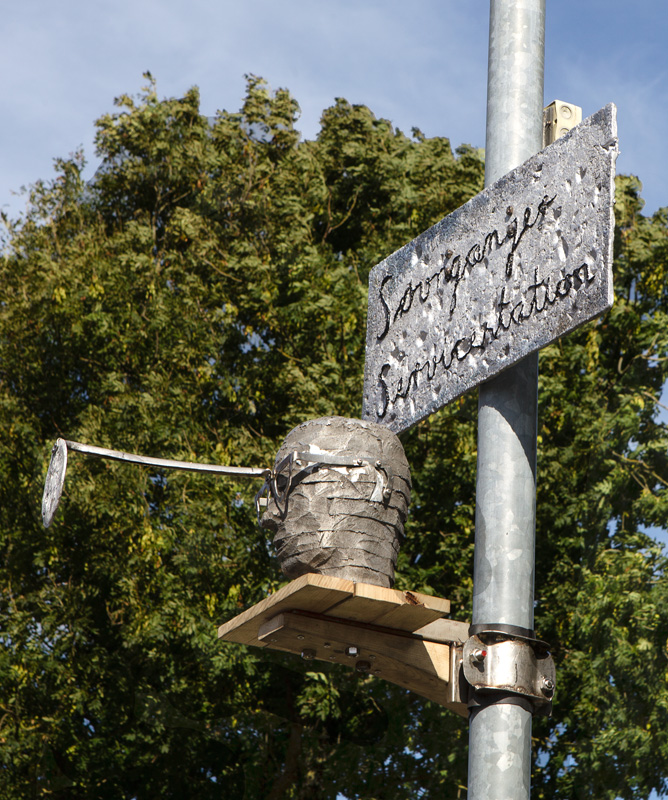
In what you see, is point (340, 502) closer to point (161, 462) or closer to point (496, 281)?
point (161, 462)

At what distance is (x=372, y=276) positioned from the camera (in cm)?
295

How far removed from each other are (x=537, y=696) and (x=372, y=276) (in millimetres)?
1289

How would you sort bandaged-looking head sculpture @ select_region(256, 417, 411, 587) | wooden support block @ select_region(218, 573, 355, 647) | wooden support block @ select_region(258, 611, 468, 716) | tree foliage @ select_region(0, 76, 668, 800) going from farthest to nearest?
tree foliage @ select_region(0, 76, 668, 800), bandaged-looking head sculpture @ select_region(256, 417, 411, 587), wooden support block @ select_region(258, 611, 468, 716), wooden support block @ select_region(218, 573, 355, 647)

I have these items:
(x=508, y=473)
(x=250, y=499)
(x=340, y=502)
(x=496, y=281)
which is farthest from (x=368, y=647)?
(x=250, y=499)

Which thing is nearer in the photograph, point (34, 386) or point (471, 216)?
point (471, 216)

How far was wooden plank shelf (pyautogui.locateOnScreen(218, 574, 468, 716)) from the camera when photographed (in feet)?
7.73

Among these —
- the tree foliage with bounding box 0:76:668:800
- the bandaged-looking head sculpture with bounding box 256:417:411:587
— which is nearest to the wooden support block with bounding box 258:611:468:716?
the bandaged-looking head sculpture with bounding box 256:417:411:587

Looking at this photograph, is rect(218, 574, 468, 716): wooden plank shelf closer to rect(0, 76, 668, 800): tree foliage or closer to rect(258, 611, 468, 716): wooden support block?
rect(258, 611, 468, 716): wooden support block

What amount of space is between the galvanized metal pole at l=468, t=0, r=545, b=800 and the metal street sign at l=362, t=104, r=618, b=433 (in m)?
0.09

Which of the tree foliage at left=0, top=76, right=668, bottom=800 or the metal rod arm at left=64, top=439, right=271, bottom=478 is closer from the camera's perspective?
the metal rod arm at left=64, top=439, right=271, bottom=478

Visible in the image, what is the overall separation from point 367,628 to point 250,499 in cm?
850

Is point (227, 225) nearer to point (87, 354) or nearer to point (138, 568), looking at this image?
point (87, 354)

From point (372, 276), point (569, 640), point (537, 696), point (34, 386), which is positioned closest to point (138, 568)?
point (34, 386)

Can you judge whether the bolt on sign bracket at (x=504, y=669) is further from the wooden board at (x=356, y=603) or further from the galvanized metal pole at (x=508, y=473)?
the wooden board at (x=356, y=603)
